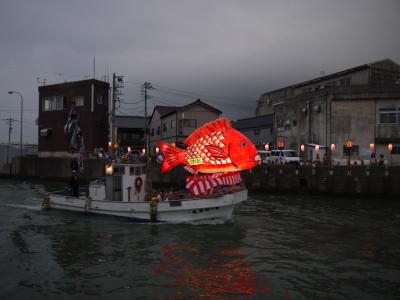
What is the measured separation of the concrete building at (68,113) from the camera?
5121 cm

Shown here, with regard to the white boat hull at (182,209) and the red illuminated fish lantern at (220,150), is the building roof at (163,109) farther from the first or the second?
the red illuminated fish lantern at (220,150)

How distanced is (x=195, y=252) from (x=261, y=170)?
22174 millimetres

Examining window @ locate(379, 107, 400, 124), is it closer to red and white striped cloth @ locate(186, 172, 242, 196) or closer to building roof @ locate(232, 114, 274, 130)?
building roof @ locate(232, 114, 274, 130)

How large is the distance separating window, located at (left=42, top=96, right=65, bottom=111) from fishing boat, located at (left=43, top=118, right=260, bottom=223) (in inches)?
1230

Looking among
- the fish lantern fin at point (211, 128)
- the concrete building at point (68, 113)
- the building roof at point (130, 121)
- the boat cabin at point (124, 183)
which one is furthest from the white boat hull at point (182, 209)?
the building roof at point (130, 121)

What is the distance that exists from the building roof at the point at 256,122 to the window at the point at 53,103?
93.5ft

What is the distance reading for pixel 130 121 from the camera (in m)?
72.7

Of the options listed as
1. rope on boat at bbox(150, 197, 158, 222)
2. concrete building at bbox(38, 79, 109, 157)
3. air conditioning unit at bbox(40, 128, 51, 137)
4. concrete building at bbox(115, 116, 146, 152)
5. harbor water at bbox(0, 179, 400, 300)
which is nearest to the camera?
harbor water at bbox(0, 179, 400, 300)

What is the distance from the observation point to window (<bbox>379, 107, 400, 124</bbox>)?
38.9 m

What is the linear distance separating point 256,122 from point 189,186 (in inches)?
1750

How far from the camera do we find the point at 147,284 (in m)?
11.8

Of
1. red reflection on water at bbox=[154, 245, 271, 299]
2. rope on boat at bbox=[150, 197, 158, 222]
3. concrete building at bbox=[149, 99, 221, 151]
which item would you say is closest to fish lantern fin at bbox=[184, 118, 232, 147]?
rope on boat at bbox=[150, 197, 158, 222]

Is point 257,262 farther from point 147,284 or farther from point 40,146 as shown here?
point 40,146

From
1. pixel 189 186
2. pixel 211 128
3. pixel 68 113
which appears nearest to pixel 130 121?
pixel 68 113
